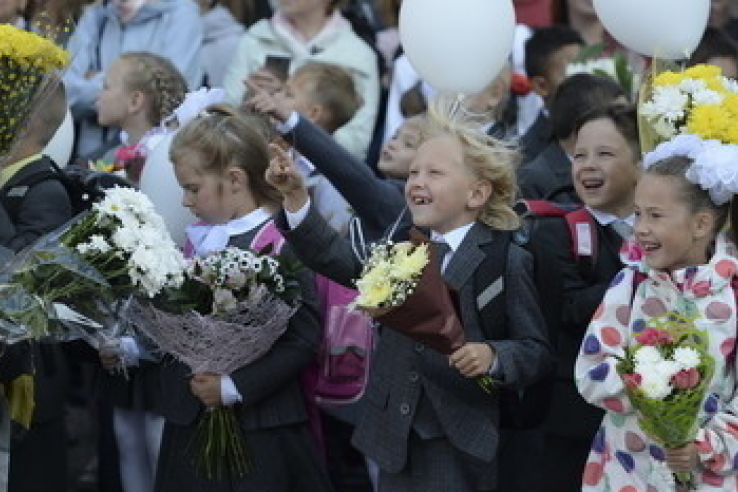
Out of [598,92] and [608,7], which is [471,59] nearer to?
[608,7]

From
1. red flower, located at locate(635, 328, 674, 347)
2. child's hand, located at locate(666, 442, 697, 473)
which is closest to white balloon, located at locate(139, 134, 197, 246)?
red flower, located at locate(635, 328, 674, 347)

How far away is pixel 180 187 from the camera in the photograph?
6406mm

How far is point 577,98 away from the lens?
687 centimetres

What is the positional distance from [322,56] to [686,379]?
410cm

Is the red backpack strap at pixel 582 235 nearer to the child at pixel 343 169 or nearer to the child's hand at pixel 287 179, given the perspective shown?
the child at pixel 343 169

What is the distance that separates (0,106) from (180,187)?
1.13 meters

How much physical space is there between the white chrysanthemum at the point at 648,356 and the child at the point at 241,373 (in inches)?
61.1

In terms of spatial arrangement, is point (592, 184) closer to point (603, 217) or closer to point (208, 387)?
point (603, 217)

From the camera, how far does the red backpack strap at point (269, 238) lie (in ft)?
19.8

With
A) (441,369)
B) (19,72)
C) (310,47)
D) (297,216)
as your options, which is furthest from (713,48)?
(19,72)

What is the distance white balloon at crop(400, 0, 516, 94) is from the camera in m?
5.91

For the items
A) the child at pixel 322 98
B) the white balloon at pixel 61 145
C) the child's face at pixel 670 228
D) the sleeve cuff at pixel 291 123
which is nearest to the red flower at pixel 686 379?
the child's face at pixel 670 228

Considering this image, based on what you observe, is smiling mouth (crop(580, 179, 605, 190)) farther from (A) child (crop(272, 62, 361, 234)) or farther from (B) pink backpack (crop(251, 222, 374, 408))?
(A) child (crop(272, 62, 361, 234))

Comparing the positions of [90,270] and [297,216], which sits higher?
[90,270]
